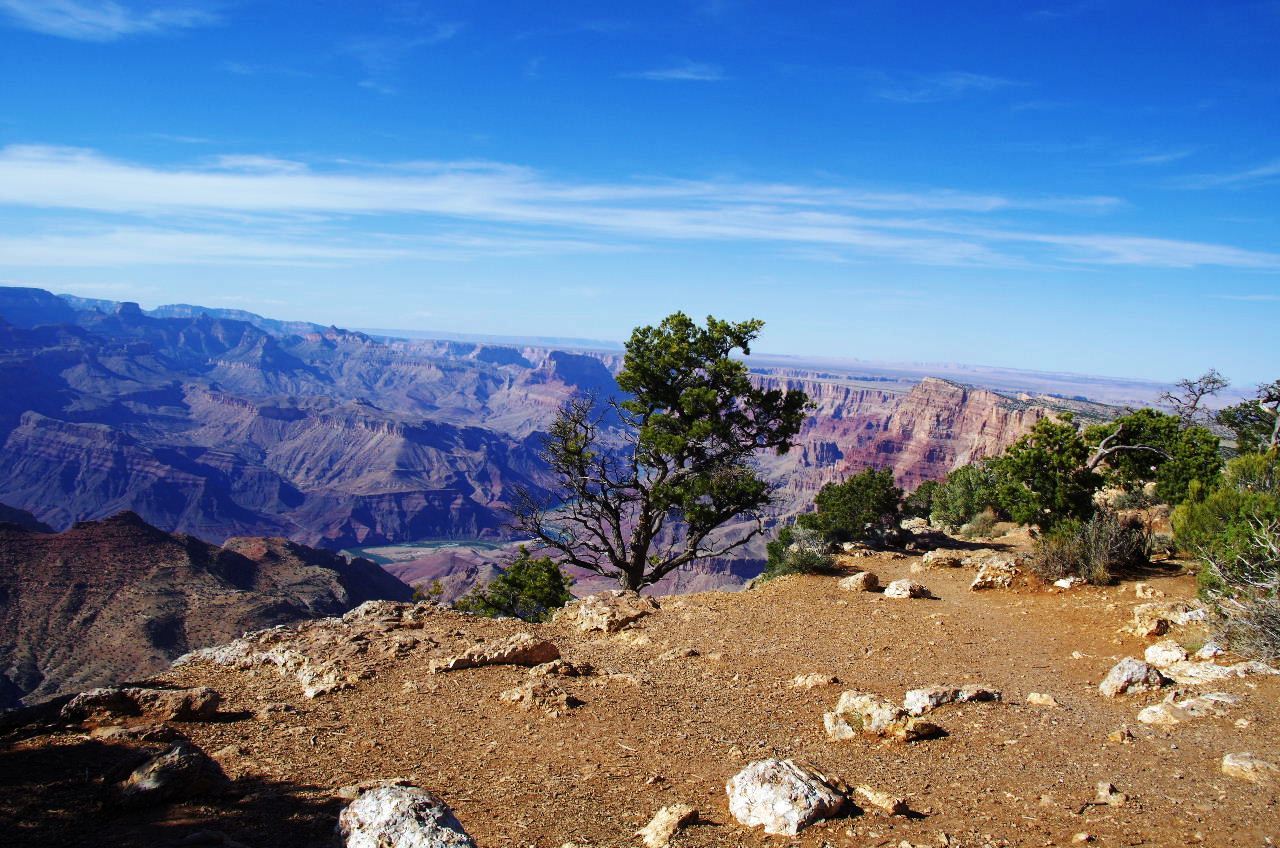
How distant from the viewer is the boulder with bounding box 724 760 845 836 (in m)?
6.09

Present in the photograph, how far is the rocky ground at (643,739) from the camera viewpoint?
6.14 meters

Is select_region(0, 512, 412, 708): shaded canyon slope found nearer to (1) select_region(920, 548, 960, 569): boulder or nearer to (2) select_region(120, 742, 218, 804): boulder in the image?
(1) select_region(920, 548, 960, 569): boulder

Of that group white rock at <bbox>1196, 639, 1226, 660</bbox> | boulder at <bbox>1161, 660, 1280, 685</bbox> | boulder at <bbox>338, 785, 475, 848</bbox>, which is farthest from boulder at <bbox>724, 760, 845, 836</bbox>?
white rock at <bbox>1196, 639, 1226, 660</bbox>

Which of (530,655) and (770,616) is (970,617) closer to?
(770,616)

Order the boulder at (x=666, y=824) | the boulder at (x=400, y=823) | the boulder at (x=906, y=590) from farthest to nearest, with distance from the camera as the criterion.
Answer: the boulder at (x=906, y=590)
the boulder at (x=666, y=824)
the boulder at (x=400, y=823)

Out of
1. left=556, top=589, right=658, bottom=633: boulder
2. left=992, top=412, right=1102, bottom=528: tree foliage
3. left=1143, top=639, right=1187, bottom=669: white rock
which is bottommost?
left=556, top=589, right=658, bottom=633: boulder

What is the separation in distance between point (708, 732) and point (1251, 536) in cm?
1077

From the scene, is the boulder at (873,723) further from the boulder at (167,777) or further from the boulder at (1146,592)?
the boulder at (1146,592)

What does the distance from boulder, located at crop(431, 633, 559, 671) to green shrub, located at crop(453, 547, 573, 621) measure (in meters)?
9.63

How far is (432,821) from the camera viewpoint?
518 centimetres


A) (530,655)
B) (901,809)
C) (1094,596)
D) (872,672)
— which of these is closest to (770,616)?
(872,672)

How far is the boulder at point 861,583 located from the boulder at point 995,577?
90.0 inches

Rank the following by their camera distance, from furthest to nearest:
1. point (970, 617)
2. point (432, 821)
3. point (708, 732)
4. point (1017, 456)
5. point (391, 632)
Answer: point (1017, 456) < point (970, 617) < point (391, 632) < point (708, 732) < point (432, 821)

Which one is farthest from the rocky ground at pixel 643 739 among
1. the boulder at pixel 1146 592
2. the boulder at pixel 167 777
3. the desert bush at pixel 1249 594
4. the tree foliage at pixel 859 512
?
the tree foliage at pixel 859 512
